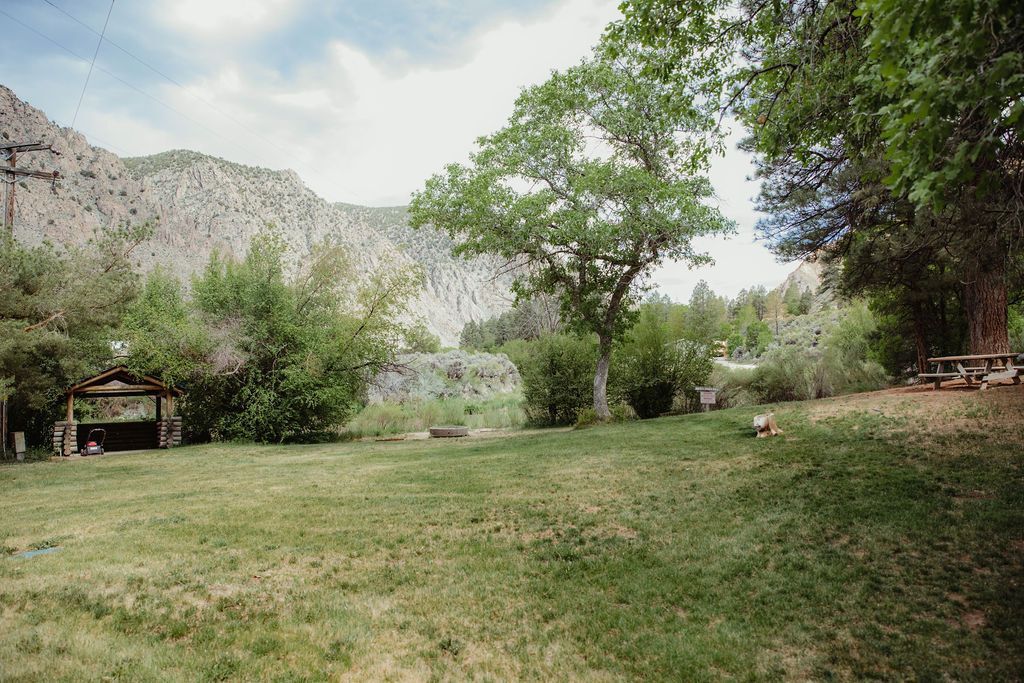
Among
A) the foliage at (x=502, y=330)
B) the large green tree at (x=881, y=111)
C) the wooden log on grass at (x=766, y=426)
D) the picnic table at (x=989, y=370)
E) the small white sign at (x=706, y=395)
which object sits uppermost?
the foliage at (x=502, y=330)

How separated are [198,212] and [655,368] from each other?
276 feet

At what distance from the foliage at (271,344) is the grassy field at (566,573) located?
939 centimetres

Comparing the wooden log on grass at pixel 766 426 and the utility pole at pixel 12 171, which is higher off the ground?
the utility pole at pixel 12 171

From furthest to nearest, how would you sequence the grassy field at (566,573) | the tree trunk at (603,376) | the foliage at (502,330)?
the foliage at (502,330), the tree trunk at (603,376), the grassy field at (566,573)

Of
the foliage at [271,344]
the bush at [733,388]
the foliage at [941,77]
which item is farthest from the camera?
the bush at [733,388]

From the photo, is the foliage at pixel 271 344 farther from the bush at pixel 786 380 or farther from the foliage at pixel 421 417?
the bush at pixel 786 380

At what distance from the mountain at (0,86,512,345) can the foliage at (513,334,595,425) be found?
3.57 meters

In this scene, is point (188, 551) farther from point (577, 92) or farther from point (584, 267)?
point (577, 92)

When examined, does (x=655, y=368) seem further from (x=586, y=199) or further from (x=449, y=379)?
(x=449, y=379)

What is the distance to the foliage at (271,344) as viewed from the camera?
17.5 meters

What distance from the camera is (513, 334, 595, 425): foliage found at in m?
19.0

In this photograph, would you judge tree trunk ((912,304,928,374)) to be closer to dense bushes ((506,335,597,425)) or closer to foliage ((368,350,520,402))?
dense bushes ((506,335,597,425))

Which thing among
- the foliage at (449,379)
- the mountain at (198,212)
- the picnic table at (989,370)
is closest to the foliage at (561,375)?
the mountain at (198,212)

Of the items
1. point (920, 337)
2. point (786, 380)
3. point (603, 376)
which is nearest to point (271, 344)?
point (603, 376)
